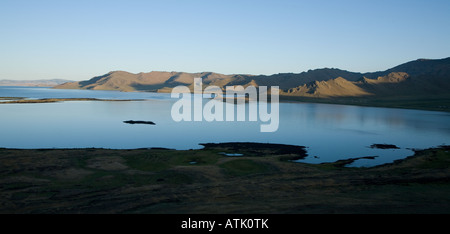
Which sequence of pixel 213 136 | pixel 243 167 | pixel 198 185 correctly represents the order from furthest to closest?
pixel 213 136
pixel 243 167
pixel 198 185

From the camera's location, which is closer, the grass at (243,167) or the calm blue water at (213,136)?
the grass at (243,167)

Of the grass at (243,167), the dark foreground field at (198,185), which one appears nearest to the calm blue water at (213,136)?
the dark foreground field at (198,185)

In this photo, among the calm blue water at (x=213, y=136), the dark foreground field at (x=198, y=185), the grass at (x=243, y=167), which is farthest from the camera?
the calm blue water at (x=213, y=136)

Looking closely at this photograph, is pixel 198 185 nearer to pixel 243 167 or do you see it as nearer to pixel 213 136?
pixel 243 167

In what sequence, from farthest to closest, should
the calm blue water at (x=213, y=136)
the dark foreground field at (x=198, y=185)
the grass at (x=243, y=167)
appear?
the calm blue water at (x=213, y=136), the grass at (x=243, y=167), the dark foreground field at (x=198, y=185)

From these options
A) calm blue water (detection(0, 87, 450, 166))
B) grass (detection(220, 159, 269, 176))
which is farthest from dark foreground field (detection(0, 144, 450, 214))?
calm blue water (detection(0, 87, 450, 166))

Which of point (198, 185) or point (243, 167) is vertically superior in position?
point (198, 185)

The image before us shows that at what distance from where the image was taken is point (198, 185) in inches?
816

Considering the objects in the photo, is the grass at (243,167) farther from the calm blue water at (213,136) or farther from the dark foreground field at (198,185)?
the calm blue water at (213,136)

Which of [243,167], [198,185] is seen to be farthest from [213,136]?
[198,185]

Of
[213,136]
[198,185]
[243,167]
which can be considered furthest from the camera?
[213,136]

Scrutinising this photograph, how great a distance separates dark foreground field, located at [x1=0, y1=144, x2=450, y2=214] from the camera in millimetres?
15469

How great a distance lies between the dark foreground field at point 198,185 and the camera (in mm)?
15469
